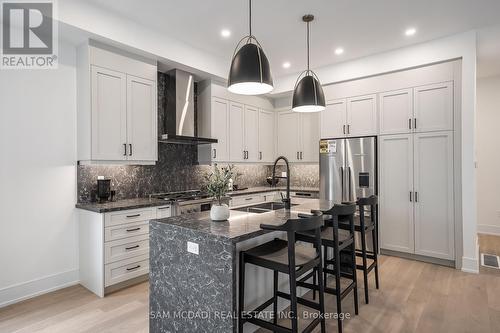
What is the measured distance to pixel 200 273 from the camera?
1.98 metres

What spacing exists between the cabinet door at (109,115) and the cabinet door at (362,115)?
343 cm

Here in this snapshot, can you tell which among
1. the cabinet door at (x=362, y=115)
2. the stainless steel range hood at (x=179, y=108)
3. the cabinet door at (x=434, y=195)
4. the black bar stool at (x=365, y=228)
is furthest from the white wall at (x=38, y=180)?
the cabinet door at (x=434, y=195)

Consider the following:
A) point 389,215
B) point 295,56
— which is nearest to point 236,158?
point 295,56

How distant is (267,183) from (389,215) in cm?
268

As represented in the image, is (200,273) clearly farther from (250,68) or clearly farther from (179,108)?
(179,108)

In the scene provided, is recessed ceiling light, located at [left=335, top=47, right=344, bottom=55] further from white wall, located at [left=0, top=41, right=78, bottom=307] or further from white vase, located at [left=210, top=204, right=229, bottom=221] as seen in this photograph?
white wall, located at [left=0, top=41, right=78, bottom=307]

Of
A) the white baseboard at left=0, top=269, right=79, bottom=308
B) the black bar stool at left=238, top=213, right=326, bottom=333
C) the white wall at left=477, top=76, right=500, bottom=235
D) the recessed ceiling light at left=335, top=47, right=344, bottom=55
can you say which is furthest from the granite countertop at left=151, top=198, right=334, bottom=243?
the white wall at left=477, top=76, right=500, bottom=235

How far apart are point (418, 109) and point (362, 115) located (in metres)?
0.79

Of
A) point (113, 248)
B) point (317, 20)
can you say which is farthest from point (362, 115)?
point (113, 248)

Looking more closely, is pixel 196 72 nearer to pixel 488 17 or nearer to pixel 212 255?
pixel 212 255

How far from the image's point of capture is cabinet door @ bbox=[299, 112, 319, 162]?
5.39m

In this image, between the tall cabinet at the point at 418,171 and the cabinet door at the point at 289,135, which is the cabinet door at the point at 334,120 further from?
the cabinet door at the point at 289,135

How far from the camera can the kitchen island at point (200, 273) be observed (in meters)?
1.85

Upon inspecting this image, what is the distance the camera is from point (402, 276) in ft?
11.7
